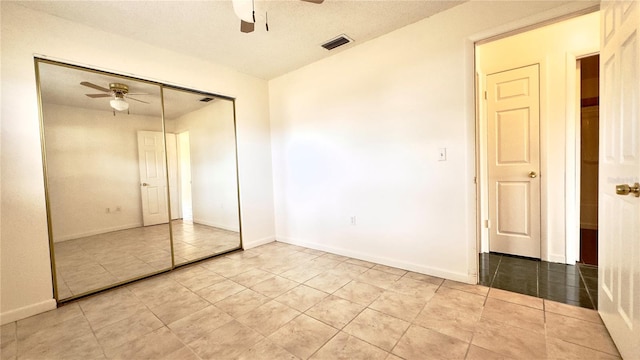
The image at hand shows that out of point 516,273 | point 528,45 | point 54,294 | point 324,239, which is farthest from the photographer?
point 324,239

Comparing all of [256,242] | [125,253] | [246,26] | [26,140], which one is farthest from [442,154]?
[125,253]

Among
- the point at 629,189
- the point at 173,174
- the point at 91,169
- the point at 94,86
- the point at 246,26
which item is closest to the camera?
the point at 629,189

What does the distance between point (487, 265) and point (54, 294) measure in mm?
4270

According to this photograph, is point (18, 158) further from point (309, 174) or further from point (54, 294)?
point (309, 174)

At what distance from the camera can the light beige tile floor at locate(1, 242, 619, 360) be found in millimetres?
1519

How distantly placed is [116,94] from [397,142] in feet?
10.3

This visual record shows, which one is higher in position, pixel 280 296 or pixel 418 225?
pixel 418 225

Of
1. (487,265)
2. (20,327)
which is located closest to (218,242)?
(20,327)

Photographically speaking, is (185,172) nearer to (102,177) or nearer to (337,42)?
(102,177)

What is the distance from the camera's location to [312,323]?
1.81m

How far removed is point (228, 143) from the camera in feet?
12.4

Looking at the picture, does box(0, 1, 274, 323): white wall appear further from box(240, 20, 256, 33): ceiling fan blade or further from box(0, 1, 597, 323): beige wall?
box(240, 20, 256, 33): ceiling fan blade

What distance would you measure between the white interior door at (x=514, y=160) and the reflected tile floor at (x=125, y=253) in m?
3.59

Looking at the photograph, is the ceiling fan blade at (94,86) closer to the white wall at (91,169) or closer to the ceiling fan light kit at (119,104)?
the ceiling fan light kit at (119,104)
